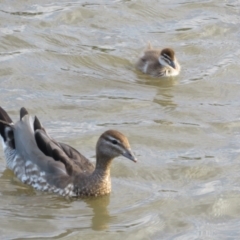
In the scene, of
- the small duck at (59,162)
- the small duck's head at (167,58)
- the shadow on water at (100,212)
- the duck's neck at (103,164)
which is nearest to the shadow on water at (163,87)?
the small duck's head at (167,58)

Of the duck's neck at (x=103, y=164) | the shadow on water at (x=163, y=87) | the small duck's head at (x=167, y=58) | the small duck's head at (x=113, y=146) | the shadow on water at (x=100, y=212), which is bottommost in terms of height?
the shadow on water at (x=163, y=87)

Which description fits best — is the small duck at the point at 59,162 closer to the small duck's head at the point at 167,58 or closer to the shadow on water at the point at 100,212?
the shadow on water at the point at 100,212

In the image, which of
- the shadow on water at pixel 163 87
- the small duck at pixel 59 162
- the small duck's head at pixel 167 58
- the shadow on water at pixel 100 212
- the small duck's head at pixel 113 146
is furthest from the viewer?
the small duck's head at pixel 167 58

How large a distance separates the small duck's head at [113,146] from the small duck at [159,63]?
3417 millimetres

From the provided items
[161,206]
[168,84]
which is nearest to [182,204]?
[161,206]

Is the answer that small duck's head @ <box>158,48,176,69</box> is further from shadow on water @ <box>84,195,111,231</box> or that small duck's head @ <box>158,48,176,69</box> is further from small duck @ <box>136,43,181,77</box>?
shadow on water @ <box>84,195,111,231</box>

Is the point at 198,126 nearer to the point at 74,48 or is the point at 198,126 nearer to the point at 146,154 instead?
the point at 146,154

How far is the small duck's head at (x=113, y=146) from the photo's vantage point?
9141 millimetres

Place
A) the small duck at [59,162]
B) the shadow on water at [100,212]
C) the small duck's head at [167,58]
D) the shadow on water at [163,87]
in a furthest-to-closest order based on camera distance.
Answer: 1. the small duck's head at [167,58]
2. the shadow on water at [163,87]
3. the small duck at [59,162]
4. the shadow on water at [100,212]

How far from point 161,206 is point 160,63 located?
4.01 metres

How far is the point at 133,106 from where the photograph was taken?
11.4m

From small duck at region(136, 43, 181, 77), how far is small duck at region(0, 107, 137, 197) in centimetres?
305

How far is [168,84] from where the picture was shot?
1253 cm

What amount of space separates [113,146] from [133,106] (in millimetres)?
2299
